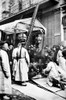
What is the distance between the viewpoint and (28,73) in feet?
12.5

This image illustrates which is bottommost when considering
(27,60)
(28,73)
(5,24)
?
(28,73)

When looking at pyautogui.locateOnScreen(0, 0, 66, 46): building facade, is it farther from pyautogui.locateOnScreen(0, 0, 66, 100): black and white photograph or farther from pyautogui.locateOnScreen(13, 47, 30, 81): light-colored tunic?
pyautogui.locateOnScreen(13, 47, 30, 81): light-colored tunic

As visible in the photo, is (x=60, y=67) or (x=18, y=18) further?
(x=18, y=18)

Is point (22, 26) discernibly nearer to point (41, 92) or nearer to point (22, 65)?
point (22, 65)

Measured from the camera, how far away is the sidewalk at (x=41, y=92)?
313 cm

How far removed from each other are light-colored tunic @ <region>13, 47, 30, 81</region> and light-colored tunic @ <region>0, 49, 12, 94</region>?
658 millimetres

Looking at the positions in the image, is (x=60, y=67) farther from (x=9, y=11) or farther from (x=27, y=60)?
(x=9, y=11)

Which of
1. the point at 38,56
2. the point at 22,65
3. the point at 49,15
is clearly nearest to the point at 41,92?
the point at 22,65

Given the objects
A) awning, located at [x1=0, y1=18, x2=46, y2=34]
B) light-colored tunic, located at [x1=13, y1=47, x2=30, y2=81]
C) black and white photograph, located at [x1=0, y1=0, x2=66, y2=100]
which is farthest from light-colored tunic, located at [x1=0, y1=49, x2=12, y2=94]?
awning, located at [x1=0, y1=18, x2=46, y2=34]

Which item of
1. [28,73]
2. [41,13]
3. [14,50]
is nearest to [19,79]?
[28,73]

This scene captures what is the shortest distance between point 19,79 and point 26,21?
130 centimetres

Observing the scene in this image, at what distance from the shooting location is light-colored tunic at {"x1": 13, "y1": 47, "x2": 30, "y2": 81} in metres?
3.65

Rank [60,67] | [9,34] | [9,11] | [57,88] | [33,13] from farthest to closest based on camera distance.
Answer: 1. [9,34]
2. [9,11]
3. [33,13]
4. [60,67]
5. [57,88]

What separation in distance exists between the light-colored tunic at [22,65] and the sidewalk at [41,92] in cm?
20
